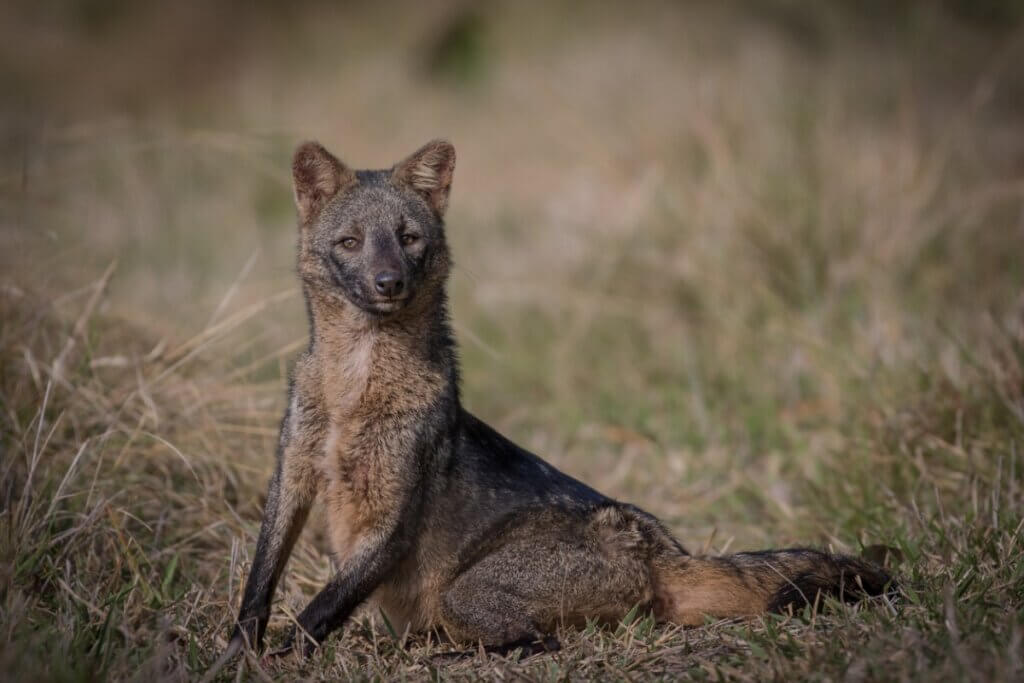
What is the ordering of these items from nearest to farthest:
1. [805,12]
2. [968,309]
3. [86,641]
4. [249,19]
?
1. [86,641]
2. [968,309]
3. [805,12]
4. [249,19]

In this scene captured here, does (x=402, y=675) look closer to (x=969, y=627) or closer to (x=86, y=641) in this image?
(x=86, y=641)

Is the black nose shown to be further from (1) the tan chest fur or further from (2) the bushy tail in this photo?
(2) the bushy tail

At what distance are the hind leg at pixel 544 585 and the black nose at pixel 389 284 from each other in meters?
0.98

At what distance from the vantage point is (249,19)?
57.1 ft

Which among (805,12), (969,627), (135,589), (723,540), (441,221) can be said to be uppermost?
(805,12)

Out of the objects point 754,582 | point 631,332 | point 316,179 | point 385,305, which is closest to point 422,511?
point 385,305

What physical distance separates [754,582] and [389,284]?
5.44 feet

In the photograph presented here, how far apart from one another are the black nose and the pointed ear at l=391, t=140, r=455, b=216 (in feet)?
2.07

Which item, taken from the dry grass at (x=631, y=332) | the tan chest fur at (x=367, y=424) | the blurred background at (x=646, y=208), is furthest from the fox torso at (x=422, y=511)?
the blurred background at (x=646, y=208)

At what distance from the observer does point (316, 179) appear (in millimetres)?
4223

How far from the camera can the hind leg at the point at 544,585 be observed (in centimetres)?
386

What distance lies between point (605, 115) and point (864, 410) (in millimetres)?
6427

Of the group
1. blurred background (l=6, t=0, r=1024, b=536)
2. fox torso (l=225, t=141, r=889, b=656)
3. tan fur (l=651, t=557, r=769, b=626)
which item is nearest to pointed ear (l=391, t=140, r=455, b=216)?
fox torso (l=225, t=141, r=889, b=656)

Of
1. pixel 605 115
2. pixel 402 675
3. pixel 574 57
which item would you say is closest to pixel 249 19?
pixel 574 57
